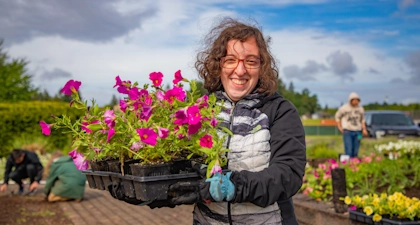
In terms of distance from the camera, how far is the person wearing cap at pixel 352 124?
421 inches

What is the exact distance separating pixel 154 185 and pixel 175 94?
0.39 m

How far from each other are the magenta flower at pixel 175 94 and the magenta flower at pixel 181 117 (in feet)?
0.47

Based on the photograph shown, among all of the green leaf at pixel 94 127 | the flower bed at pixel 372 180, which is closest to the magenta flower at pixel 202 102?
the green leaf at pixel 94 127

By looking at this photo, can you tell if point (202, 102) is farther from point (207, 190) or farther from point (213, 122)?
point (207, 190)

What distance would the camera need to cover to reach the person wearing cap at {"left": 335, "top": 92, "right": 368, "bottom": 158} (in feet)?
35.1

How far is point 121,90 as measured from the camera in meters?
2.32

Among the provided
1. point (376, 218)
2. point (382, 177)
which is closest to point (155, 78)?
point (376, 218)

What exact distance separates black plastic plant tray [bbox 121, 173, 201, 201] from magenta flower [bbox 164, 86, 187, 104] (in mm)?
327

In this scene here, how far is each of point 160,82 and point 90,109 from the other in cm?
35

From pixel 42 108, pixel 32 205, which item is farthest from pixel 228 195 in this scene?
pixel 42 108

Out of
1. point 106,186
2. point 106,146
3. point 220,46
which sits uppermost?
point 220,46

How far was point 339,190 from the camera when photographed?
5625mm

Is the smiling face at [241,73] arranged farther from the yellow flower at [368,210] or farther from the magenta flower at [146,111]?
the yellow flower at [368,210]

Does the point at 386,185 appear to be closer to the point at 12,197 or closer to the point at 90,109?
the point at 90,109
